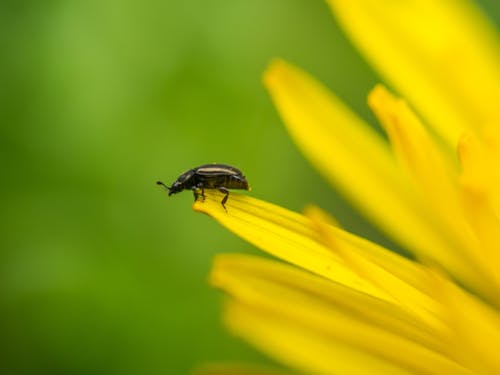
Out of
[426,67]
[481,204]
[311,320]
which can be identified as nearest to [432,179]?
[481,204]

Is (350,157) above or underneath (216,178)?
above

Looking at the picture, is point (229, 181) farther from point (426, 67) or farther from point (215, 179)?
point (426, 67)

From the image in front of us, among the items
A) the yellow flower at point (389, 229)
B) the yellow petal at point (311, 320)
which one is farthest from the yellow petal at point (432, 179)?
the yellow petal at point (311, 320)

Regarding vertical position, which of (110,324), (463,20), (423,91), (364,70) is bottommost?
(110,324)

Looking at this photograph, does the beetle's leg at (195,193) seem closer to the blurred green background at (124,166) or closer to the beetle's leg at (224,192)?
the beetle's leg at (224,192)

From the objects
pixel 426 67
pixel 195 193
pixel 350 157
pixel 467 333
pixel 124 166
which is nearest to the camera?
pixel 467 333

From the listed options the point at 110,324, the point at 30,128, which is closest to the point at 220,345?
the point at 110,324

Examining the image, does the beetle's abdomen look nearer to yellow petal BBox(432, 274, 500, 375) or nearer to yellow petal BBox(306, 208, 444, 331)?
yellow petal BBox(306, 208, 444, 331)

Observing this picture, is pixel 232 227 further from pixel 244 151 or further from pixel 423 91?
pixel 244 151
